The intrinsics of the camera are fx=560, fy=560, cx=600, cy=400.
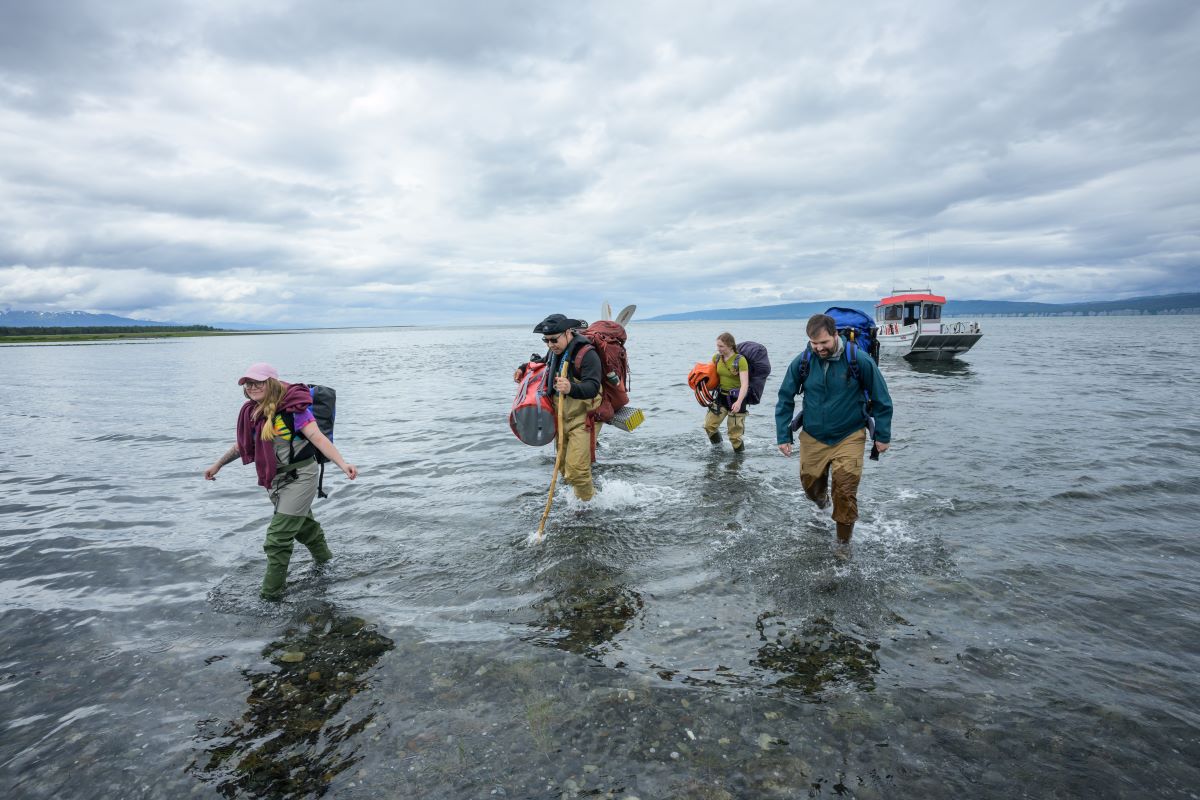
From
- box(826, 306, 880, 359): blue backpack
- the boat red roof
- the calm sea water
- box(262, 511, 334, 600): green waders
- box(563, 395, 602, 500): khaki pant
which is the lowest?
the calm sea water

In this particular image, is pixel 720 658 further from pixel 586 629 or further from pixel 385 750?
pixel 385 750

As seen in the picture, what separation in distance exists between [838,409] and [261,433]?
6.81m

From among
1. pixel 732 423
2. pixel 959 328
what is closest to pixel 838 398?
pixel 732 423

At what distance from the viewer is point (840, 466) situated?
7.22 m

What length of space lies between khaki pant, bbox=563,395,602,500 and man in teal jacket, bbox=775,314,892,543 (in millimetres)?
2976

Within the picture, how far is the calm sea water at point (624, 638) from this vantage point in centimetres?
407

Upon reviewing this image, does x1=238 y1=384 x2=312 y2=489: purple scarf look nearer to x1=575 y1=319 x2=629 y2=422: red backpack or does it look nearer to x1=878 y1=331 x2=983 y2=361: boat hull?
x1=575 y1=319 x2=629 y2=422: red backpack

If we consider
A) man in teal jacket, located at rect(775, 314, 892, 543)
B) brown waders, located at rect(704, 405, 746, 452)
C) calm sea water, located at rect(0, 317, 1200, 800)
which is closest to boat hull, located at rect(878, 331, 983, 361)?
calm sea water, located at rect(0, 317, 1200, 800)

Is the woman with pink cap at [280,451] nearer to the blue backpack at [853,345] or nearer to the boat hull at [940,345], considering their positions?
the blue backpack at [853,345]

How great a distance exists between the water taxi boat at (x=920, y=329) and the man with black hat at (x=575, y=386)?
37073 millimetres

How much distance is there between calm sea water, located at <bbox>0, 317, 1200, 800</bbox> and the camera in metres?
4.07

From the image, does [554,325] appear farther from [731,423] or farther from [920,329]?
[920,329]

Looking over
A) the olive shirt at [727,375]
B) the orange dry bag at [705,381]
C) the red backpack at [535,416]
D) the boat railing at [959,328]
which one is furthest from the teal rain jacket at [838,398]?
the boat railing at [959,328]

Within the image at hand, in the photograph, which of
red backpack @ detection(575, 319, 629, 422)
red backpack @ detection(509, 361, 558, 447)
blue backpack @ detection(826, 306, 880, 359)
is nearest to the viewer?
red backpack @ detection(575, 319, 629, 422)
